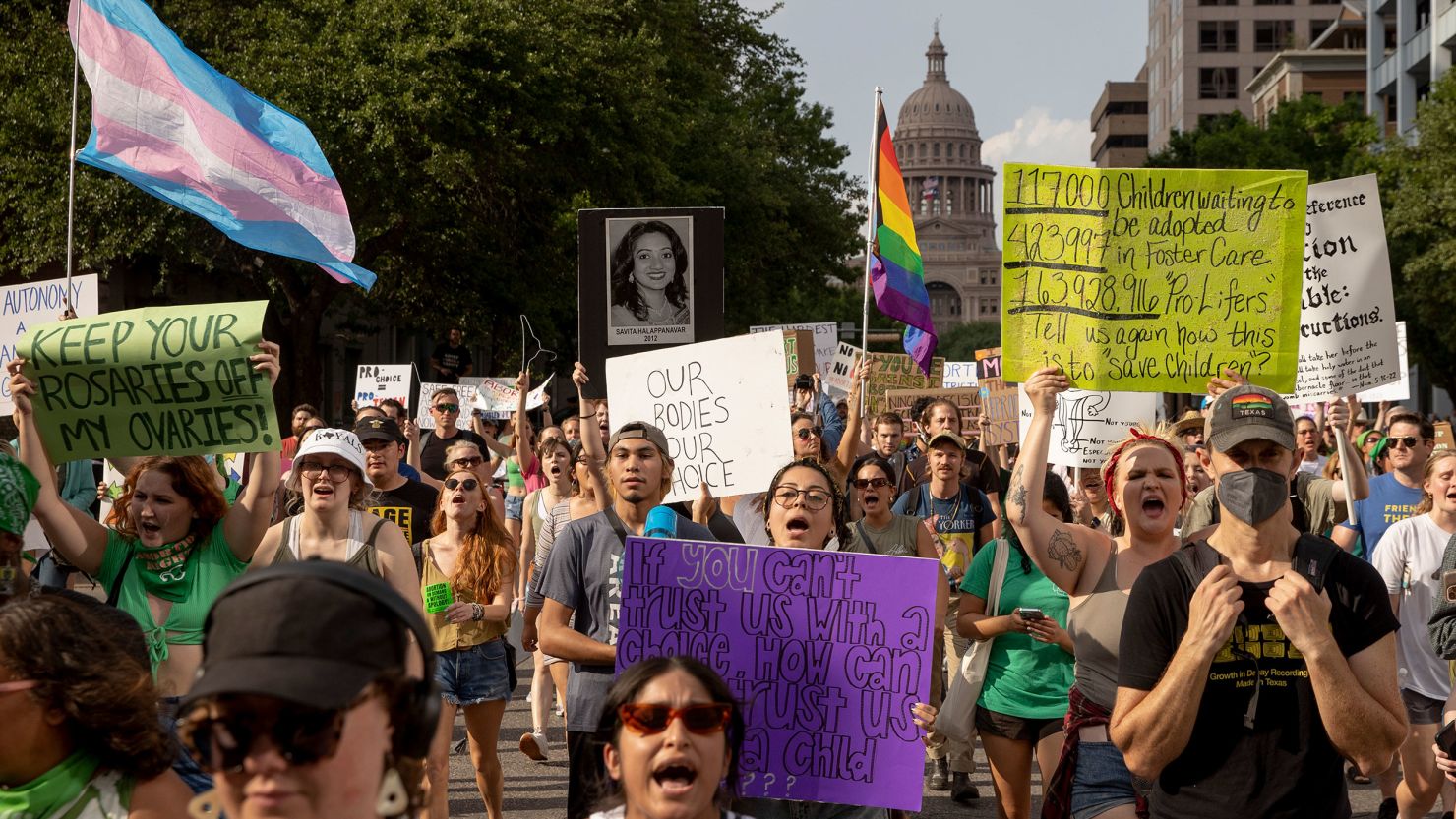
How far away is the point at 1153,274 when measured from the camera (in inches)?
241

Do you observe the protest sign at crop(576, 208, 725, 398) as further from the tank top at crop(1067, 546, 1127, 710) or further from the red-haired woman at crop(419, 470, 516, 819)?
the tank top at crop(1067, 546, 1127, 710)

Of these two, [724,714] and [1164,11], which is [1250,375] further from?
[1164,11]

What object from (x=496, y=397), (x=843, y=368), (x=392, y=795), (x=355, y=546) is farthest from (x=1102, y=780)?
(x=496, y=397)

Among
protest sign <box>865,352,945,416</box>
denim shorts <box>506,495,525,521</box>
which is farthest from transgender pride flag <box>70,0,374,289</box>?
protest sign <box>865,352,945,416</box>

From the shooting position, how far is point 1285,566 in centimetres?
364

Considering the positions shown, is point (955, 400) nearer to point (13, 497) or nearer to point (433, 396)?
point (433, 396)

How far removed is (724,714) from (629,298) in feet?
18.1

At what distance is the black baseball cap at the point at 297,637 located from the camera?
1.53 m

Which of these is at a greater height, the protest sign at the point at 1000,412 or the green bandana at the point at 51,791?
the protest sign at the point at 1000,412

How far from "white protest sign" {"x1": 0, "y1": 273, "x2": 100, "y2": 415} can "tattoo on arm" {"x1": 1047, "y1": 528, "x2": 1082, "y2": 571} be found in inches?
221

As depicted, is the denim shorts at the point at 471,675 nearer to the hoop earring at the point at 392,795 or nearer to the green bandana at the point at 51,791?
the green bandana at the point at 51,791

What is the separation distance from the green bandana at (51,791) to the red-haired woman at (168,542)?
83.7 inches

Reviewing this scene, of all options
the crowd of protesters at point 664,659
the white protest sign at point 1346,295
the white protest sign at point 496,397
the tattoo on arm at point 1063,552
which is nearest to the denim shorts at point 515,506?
the crowd of protesters at point 664,659

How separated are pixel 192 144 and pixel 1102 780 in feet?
17.0
